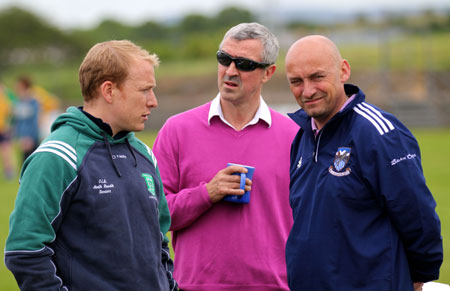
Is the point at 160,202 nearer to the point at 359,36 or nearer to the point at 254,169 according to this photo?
the point at 254,169

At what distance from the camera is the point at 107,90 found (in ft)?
11.1

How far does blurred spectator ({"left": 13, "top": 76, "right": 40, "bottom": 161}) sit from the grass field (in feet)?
3.39

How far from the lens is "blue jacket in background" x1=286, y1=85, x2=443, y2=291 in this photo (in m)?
3.35

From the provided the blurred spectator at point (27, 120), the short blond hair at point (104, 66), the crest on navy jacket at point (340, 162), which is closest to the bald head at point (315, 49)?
the crest on navy jacket at point (340, 162)

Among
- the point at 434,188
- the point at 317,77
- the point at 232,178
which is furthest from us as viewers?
the point at 434,188

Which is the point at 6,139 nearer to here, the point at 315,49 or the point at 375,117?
the point at 315,49

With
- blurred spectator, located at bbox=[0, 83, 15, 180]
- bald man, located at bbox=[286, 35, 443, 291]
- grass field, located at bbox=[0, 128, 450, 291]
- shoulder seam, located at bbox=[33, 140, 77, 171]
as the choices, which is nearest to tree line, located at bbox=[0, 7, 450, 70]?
grass field, located at bbox=[0, 128, 450, 291]

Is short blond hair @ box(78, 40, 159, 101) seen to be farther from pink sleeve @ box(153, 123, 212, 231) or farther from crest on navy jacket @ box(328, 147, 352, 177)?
crest on navy jacket @ box(328, 147, 352, 177)

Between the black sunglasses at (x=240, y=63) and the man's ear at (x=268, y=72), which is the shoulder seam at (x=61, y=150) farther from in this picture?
the man's ear at (x=268, y=72)

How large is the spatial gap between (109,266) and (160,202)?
58cm

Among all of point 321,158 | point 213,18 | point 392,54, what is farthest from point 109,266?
point 213,18

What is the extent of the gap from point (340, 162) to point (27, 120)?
49.7 feet

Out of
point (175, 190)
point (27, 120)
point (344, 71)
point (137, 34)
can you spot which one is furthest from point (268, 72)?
point (137, 34)

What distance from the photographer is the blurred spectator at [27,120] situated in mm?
17531
